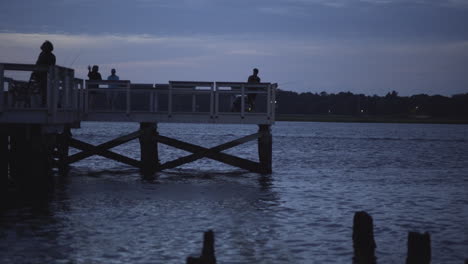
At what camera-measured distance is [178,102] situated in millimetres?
25906

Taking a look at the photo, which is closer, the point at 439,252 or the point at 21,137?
the point at 439,252

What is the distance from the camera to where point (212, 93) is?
83.4 feet

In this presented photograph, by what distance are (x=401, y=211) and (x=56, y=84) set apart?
1002 cm

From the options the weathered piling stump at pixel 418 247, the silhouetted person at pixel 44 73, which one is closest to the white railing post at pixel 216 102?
the silhouetted person at pixel 44 73

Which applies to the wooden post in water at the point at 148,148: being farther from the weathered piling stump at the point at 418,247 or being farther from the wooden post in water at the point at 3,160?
the weathered piling stump at the point at 418,247

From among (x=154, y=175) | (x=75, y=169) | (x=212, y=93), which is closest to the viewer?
(x=212, y=93)

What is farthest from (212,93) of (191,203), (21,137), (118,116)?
(21,137)

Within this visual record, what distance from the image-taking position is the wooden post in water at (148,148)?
1041 inches

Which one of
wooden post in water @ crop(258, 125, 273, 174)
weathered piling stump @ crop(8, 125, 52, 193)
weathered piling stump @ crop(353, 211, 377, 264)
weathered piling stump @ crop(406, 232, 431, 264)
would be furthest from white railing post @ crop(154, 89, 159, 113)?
weathered piling stump @ crop(406, 232, 431, 264)

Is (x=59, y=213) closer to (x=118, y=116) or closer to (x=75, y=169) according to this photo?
(x=118, y=116)

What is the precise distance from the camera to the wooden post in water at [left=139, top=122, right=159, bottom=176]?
26438mm

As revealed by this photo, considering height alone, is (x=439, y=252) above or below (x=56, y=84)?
below

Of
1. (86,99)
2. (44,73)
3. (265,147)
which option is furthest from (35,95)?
(265,147)

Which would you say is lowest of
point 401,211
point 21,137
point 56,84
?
point 401,211
